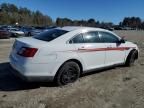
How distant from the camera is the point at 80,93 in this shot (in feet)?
17.3

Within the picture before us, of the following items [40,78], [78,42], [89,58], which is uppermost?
[78,42]

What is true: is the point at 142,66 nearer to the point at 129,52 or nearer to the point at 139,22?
the point at 129,52

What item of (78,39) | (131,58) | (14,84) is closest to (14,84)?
(14,84)

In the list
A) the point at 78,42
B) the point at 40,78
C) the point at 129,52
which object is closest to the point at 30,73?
the point at 40,78

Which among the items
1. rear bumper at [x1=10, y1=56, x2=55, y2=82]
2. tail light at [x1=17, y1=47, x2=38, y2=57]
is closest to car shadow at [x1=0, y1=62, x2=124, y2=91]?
rear bumper at [x1=10, y1=56, x2=55, y2=82]

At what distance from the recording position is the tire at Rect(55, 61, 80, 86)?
18.4ft

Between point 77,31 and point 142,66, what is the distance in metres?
3.56

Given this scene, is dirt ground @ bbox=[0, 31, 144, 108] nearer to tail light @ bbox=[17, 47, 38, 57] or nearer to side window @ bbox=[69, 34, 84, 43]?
tail light @ bbox=[17, 47, 38, 57]

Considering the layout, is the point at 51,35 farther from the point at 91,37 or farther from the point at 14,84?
the point at 14,84

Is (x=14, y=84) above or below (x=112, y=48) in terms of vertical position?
below

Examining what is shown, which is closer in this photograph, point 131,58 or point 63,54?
point 63,54

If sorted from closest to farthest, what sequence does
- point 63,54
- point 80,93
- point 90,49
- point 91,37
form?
point 80,93, point 63,54, point 90,49, point 91,37

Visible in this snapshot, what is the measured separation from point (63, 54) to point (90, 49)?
3.15 ft

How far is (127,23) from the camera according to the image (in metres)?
146
